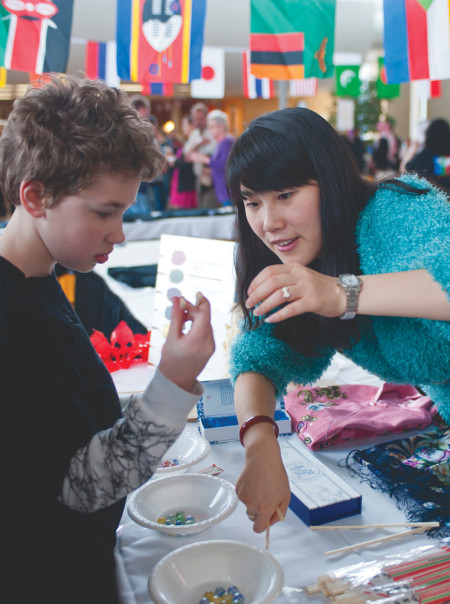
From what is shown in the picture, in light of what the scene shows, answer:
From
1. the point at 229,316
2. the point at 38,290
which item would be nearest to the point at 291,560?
the point at 38,290

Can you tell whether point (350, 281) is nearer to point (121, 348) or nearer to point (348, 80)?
point (121, 348)

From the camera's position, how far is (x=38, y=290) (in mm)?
762

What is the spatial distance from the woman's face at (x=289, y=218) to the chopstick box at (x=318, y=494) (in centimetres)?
43

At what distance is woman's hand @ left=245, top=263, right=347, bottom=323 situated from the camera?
83 cm

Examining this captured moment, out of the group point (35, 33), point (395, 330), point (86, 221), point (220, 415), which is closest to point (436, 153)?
point (35, 33)

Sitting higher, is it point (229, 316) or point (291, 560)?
point (229, 316)

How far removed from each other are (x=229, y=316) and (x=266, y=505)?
709 millimetres

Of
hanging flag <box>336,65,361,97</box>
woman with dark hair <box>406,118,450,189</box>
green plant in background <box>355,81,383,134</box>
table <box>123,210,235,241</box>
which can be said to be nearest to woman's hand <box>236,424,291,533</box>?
table <box>123,210,235,241</box>

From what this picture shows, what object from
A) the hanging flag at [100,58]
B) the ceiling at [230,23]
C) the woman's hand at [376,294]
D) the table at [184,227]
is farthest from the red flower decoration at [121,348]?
the ceiling at [230,23]

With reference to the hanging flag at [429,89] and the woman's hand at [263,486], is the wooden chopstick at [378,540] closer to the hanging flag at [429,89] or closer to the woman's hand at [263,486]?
the woman's hand at [263,486]

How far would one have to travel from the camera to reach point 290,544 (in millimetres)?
839

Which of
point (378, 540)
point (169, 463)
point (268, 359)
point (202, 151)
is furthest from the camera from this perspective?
point (202, 151)

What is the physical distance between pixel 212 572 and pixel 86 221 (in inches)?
20.1

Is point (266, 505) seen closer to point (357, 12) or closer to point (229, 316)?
point (229, 316)
